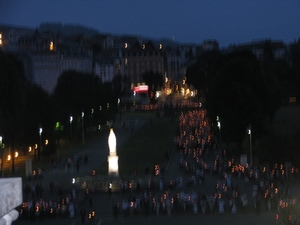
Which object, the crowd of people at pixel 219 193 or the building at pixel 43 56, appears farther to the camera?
the building at pixel 43 56

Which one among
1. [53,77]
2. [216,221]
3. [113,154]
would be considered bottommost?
[216,221]

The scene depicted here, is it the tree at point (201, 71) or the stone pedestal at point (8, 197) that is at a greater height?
the tree at point (201, 71)

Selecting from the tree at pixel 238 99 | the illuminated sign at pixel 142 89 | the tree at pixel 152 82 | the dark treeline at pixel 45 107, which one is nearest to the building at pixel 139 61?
the tree at pixel 152 82

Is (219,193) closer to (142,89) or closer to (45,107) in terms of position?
(45,107)

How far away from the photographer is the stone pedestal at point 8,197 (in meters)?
2.96

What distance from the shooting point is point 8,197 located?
9.84 feet

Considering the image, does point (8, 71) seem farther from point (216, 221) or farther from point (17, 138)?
point (216, 221)

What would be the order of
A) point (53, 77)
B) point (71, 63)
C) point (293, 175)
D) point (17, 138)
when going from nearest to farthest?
point (293, 175), point (17, 138), point (53, 77), point (71, 63)

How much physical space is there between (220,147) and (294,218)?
72.9ft

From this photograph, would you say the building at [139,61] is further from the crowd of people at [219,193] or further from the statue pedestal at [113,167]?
the statue pedestal at [113,167]

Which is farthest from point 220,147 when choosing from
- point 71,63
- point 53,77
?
point 71,63

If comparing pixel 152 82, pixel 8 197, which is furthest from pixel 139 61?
Answer: pixel 8 197

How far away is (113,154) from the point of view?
29969 mm

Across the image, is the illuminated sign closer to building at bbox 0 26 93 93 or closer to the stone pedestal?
building at bbox 0 26 93 93
